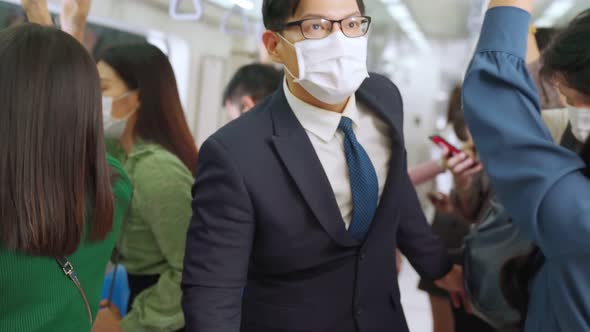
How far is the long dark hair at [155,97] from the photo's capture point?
1.60 meters

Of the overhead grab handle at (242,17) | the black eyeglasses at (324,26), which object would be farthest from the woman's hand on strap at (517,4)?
the overhead grab handle at (242,17)

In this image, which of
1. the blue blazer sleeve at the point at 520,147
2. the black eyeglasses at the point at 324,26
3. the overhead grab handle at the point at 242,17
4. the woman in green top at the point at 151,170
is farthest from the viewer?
Answer: the overhead grab handle at the point at 242,17

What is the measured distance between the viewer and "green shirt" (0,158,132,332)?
0.88 metres

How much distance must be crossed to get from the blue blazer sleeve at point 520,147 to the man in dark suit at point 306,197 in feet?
1.11

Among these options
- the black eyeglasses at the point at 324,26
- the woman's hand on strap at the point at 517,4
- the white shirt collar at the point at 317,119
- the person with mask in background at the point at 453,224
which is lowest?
the person with mask in background at the point at 453,224

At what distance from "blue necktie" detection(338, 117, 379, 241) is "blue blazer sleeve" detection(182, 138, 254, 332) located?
28 cm

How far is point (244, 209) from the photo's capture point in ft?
3.36

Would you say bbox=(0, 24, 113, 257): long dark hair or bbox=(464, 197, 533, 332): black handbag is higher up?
bbox=(0, 24, 113, 257): long dark hair

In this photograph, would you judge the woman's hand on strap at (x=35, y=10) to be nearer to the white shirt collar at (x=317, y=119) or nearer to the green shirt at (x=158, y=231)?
the green shirt at (x=158, y=231)

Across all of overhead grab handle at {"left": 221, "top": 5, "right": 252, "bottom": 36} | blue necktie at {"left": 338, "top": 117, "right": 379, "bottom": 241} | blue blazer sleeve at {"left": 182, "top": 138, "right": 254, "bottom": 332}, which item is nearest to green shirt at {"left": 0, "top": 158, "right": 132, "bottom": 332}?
blue blazer sleeve at {"left": 182, "top": 138, "right": 254, "bottom": 332}

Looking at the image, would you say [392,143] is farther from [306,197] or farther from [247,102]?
[247,102]

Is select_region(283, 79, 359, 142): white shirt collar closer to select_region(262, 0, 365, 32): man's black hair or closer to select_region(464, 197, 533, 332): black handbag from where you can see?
select_region(262, 0, 365, 32): man's black hair

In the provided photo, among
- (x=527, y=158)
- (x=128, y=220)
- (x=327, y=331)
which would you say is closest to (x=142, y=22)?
(x=128, y=220)

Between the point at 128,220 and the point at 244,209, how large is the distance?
2.03ft
